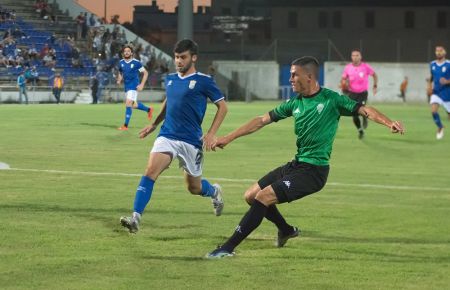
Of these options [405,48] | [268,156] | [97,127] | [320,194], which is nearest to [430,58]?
[405,48]

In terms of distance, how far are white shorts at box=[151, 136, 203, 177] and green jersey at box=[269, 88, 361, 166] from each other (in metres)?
1.74

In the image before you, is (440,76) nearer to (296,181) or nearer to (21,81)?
(296,181)

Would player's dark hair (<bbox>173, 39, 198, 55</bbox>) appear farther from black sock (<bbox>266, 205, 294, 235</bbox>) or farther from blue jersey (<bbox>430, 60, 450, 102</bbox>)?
blue jersey (<bbox>430, 60, 450, 102</bbox>)

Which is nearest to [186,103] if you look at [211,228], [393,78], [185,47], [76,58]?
[185,47]

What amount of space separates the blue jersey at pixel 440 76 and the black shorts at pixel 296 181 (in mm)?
19443

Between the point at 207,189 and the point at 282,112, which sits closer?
the point at 282,112

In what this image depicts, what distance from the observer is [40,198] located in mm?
13602

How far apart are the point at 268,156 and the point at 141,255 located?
516 inches

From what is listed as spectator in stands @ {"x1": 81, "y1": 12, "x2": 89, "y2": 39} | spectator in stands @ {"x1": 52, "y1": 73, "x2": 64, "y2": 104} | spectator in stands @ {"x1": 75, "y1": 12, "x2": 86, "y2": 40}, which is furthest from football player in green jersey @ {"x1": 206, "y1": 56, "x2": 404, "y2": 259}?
spectator in stands @ {"x1": 81, "y1": 12, "x2": 89, "y2": 39}

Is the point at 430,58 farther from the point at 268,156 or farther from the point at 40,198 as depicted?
the point at 40,198

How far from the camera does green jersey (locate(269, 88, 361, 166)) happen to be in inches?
365

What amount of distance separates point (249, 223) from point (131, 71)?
21.1 m

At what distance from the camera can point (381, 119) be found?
8.95 m

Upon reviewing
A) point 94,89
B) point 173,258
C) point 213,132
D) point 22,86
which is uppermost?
point 213,132
